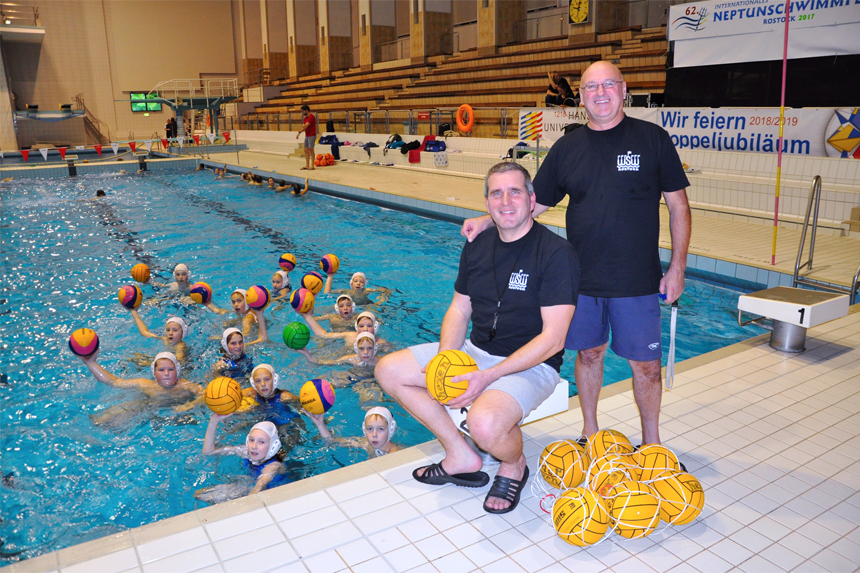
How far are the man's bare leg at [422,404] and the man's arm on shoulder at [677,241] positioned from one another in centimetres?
100

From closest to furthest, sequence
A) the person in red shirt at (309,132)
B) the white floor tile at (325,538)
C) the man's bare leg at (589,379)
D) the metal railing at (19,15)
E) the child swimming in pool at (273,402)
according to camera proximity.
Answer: the white floor tile at (325,538) < the man's bare leg at (589,379) < the child swimming in pool at (273,402) < the person in red shirt at (309,132) < the metal railing at (19,15)

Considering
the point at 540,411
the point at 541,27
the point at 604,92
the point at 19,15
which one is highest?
the point at 19,15

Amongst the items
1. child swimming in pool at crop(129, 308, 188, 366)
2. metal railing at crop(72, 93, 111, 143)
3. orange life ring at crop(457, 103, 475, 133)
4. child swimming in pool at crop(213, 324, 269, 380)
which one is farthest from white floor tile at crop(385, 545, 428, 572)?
metal railing at crop(72, 93, 111, 143)

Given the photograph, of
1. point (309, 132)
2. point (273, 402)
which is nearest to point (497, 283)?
point (273, 402)

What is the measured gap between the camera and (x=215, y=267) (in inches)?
300

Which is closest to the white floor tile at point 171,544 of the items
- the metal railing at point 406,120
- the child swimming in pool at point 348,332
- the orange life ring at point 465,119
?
the child swimming in pool at point 348,332

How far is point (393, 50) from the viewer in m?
23.0

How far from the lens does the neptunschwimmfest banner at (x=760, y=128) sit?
7.56m

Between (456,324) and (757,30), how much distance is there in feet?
27.0

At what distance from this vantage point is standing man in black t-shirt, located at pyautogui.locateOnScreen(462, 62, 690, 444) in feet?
7.75

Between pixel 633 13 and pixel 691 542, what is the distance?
15673 mm

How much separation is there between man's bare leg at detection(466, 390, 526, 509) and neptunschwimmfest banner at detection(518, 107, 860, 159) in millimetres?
7048

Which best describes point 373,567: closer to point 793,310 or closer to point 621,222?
point 621,222

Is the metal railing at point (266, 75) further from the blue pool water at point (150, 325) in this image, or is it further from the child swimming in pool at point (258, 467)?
the child swimming in pool at point (258, 467)
